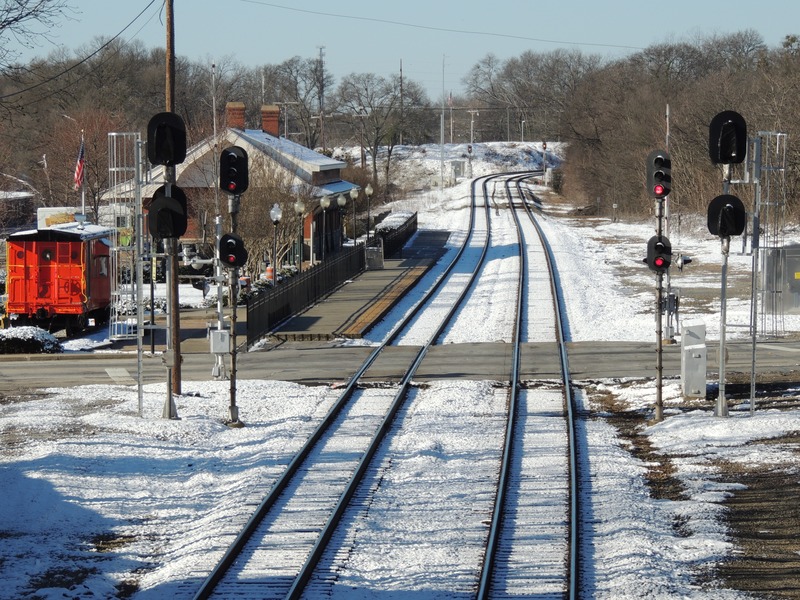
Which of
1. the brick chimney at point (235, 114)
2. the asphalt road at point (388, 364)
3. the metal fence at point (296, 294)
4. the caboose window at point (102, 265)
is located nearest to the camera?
the asphalt road at point (388, 364)

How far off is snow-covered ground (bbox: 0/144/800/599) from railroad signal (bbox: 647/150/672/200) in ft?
11.5

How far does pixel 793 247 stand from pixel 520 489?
18.8 m

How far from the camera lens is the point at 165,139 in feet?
54.3

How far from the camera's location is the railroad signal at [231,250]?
56.5ft

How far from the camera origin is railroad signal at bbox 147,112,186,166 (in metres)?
16.5

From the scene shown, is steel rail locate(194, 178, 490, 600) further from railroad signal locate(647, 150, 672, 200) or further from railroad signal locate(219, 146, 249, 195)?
railroad signal locate(647, 150, 672, 200)

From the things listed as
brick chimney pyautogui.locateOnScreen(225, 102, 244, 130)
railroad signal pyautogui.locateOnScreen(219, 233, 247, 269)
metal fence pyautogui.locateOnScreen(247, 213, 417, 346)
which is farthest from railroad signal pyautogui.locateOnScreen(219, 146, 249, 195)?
brick chimney pyautogui.locateOnScreen(225, 102, 244, 130)

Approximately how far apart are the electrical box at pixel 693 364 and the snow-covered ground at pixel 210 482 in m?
0.45

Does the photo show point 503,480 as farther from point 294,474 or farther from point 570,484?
point 294,474

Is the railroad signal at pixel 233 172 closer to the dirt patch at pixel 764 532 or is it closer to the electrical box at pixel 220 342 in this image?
the electrical box at pixel 220 342

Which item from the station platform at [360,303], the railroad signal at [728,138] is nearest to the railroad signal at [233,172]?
the railroad signal at [728,138]

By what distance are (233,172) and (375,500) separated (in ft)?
20.2

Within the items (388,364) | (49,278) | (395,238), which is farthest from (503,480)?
(395,238)

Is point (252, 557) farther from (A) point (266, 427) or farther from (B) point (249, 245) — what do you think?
(B) point (249, 245)
